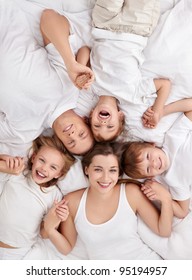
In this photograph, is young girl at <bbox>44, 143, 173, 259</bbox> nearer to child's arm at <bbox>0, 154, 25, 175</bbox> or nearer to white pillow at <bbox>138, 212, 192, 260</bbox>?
white pillow at <bbox>138, 212, 192, 260</bbox>

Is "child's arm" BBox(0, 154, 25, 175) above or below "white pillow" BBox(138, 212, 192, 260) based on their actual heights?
above

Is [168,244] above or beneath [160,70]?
beneath

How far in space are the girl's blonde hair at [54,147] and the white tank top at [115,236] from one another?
15 centimetres

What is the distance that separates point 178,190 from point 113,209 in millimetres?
233

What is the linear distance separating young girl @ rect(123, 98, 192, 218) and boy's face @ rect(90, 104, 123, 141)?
0.11 m

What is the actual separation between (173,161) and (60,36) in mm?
568

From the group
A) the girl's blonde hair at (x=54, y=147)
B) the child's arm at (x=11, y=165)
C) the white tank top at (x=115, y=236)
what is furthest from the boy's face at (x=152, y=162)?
the child's arm at (x=11, y=165)

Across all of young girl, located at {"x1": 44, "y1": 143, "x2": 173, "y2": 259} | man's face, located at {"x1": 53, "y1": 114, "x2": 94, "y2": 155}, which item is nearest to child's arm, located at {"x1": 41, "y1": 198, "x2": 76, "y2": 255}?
young girl, located at {"x1": 44, "y1": 143, "x2": 173, "y2": 259}

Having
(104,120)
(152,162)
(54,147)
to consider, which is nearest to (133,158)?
(152,162)

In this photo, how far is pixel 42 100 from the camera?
1602 mm

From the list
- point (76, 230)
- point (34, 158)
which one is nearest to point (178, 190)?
point (76, 230)

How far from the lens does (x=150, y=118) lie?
5.33 ft

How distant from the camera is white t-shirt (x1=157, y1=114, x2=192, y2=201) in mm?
1625

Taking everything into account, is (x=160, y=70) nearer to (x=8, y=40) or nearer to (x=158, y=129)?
(x=158, y=129)
